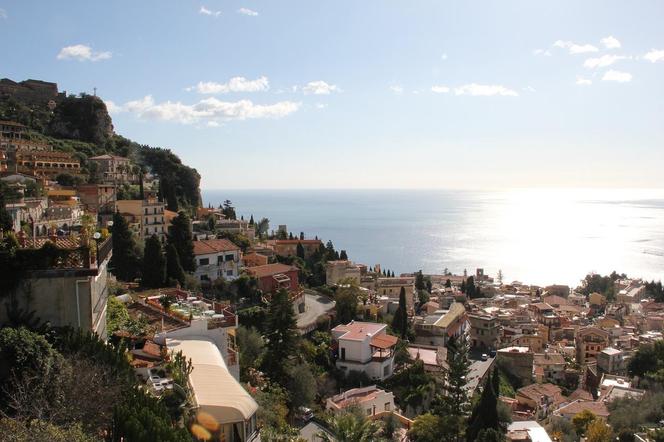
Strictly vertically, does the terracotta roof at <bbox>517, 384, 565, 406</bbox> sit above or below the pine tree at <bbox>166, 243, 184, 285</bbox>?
below

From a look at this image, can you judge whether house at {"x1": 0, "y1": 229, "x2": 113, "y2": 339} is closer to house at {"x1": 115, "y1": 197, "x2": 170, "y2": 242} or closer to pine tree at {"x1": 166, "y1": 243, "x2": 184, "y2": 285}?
pine tree at {"x1": 166, "y1": 243, "x2": 184, "y2": 285}

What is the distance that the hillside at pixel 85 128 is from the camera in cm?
5484

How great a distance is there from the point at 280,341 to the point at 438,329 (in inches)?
680

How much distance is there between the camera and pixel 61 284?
7.98 m

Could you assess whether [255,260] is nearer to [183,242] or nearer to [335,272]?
[335,272]

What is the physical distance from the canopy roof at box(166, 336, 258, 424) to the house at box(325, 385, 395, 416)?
10.5 metres

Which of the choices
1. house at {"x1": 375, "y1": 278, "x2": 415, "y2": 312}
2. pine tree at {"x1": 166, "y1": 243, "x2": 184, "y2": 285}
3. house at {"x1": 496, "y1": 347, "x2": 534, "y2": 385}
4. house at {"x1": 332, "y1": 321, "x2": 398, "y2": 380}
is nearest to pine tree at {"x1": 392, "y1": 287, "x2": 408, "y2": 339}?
house at {"x1": 332, "y1": 321, "x2": 398, "y2": 380}

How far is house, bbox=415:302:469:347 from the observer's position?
3541cm

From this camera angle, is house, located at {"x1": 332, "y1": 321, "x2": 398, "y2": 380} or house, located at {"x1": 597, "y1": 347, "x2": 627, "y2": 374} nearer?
house, located at {"x1": 332, "y1": 321, "x2": 398, "y2": 380}

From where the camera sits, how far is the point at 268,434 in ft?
34.3

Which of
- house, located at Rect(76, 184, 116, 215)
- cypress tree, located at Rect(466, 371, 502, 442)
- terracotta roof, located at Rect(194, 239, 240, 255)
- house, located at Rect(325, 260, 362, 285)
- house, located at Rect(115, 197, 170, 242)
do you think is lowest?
cypress tree, located at Rect(466, 371, 502, 442)

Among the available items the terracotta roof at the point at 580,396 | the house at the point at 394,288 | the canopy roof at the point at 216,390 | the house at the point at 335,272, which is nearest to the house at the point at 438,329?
the house at the point at 394,288

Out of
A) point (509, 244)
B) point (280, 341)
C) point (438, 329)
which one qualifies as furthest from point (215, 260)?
point (509, 244)

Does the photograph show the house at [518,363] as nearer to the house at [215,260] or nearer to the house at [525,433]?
the house at [525,433]
